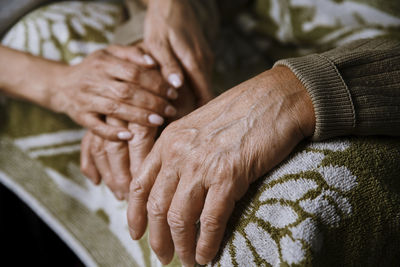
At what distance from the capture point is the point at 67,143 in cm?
74

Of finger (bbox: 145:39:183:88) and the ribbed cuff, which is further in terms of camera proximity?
finger (bbox: 145:39:183:88)

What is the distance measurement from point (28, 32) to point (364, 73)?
0.71 meters

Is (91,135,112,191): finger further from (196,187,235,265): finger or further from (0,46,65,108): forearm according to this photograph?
(196,187,235,265): finger

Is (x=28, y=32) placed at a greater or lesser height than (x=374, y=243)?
greater

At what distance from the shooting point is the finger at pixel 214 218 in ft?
1.34

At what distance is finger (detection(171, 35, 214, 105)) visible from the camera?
66cm

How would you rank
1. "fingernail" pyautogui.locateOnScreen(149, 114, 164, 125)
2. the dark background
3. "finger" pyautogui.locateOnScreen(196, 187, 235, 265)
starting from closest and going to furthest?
"finger" pyautogui.locateOnScreen(196, 187, 235, 265) < "fingernail" pyautogui.locateOnScreen(149, 114, 164, 125) < the dark background

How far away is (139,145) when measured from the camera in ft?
1.94

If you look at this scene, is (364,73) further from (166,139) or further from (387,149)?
(166,139)

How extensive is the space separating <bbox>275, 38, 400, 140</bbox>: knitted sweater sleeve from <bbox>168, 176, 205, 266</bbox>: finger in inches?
6.6

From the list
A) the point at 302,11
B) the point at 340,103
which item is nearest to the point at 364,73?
the point at 340,103

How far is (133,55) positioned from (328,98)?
375mm

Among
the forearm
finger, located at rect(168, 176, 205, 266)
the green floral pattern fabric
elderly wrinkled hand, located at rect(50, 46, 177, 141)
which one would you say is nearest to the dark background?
the forearm

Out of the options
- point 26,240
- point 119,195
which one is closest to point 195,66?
point 119,195
